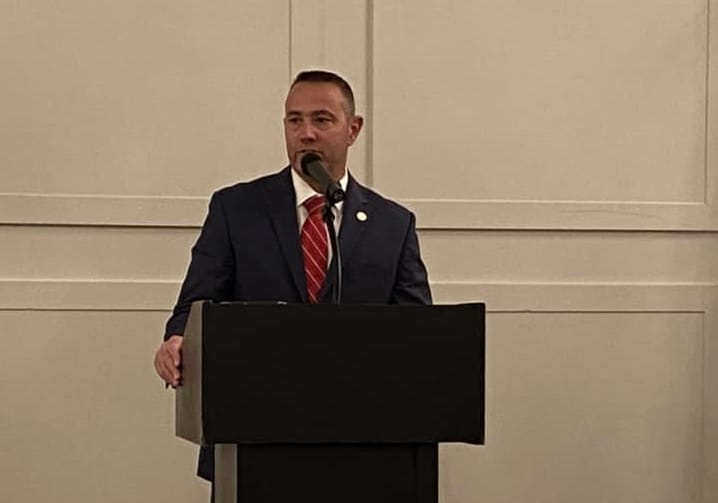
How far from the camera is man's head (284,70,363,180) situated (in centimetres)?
311

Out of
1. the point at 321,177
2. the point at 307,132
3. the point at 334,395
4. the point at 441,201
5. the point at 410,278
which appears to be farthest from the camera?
the point at 441,201

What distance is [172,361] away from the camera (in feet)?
9.12

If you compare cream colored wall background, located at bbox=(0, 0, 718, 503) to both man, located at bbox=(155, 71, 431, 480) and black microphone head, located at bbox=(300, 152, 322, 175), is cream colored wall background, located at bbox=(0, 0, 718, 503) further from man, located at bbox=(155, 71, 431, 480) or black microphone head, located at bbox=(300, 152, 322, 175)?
black microphone head, located at bbox=(300, 152, 322, 175)

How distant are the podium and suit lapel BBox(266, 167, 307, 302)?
22.3 inches

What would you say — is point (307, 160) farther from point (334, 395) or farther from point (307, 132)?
point (334, 395)

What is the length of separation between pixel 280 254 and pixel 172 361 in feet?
1.47

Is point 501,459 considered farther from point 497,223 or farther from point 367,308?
point 367,308

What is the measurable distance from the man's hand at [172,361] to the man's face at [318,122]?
1.70ft

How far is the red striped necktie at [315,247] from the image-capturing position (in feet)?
10.2

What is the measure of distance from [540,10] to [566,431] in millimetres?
1335

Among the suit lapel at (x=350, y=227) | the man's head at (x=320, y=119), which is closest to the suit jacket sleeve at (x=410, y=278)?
the suit lapel at (x=350, y=227)

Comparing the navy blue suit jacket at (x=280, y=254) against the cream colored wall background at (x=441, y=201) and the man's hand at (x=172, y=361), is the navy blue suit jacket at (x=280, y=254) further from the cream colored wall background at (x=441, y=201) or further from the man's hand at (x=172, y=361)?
the cream colored wall background at (x=441, y=201)

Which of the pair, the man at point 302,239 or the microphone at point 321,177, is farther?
the man at point 302,239

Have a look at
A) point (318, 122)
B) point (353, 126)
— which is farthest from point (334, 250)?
point (353, 126)
